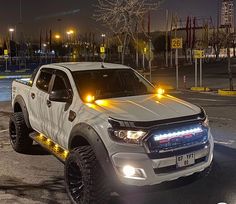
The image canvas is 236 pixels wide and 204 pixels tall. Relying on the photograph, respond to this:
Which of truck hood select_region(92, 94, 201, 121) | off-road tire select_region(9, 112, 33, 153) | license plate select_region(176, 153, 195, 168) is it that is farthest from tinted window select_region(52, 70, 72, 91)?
license plate select_region(176, 153, 195, 168)

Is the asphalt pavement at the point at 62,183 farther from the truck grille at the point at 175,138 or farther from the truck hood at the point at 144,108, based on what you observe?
the truck hood at the point at 144,108

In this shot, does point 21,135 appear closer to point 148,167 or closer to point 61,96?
point 61,96

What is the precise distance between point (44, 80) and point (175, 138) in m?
3.10

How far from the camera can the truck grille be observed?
4.81 meters

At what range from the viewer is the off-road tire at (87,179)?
4922 millimetres

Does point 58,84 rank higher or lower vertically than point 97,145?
higher

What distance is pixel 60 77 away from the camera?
6.62m

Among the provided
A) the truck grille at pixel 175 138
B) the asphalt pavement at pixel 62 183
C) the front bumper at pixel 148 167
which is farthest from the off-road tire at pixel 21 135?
the truck grille at pixel 175 138

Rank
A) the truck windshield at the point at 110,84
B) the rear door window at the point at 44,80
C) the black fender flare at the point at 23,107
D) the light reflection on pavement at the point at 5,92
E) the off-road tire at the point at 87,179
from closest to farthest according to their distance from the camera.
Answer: the off-road tire at the point at 87,179 → the truck windshield at the point at 110,84 → the rear door window at the point at 44,80 → the black fender flare at the point at 23,107 → the light reflection on pavement at the point at 5,92

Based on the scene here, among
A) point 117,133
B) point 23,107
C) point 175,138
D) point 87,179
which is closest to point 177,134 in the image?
point 175,138

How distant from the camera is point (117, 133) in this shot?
16.0ft

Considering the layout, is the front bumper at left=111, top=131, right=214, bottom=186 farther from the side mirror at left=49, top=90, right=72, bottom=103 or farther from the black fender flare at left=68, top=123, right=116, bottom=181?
the side mirror at left=49, top=90, right=72, bottom=103

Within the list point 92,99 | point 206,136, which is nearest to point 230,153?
point 206,136

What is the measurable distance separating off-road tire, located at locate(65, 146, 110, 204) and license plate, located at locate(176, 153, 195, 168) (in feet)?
2.88
